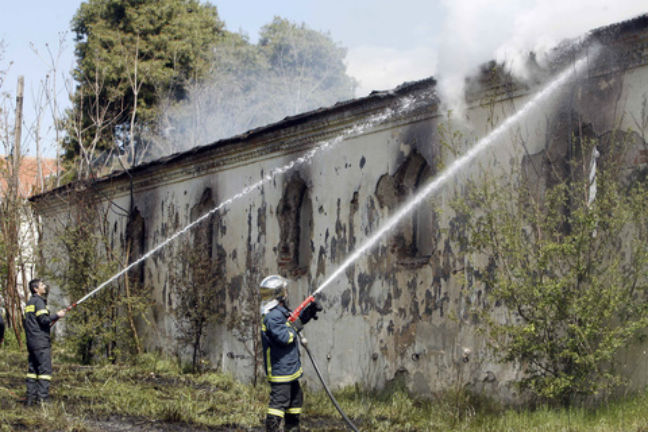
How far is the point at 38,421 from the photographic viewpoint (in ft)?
33.9

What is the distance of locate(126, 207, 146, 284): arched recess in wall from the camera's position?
69.6 feet

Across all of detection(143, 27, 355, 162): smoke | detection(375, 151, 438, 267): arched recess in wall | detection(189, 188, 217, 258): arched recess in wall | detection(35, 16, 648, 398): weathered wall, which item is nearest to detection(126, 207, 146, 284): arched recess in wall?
detection(35, 16, 648, 398): weathered wall

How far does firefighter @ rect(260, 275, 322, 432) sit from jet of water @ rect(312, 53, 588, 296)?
0.54 metres

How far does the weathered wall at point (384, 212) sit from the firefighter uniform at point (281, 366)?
95.0 inches

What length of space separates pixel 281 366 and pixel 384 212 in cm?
486

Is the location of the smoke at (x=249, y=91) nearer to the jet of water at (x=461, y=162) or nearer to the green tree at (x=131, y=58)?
the green tree at (x=131, y=58)

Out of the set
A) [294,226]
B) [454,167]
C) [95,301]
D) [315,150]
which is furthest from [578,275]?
[95,301]

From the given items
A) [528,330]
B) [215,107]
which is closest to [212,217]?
[528,330]

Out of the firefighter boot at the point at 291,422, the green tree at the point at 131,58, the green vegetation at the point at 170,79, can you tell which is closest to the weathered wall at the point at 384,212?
the firefighter boot at the point at 291,422

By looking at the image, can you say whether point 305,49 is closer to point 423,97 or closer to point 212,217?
point 212,217

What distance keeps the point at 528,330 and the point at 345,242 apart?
5337 mm

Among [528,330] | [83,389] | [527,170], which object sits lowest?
[83,389]

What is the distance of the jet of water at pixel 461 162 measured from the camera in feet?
34.8

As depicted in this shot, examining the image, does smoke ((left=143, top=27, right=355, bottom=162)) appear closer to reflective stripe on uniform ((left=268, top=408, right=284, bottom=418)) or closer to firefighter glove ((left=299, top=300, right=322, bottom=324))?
firefighter glove ((left=299, top=300, right=322, bottom=324))
